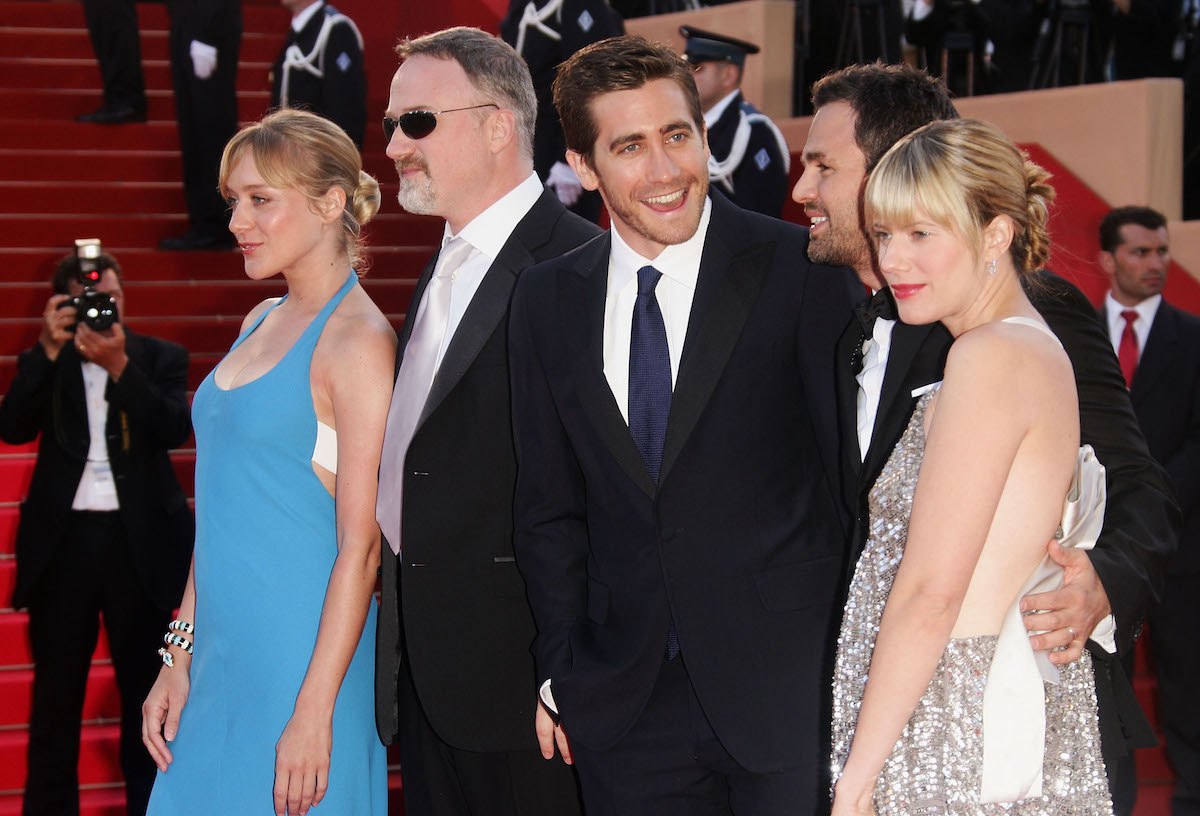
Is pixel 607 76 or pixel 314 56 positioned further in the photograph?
pixel 314 56

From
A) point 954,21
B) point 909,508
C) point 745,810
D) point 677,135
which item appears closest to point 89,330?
point 677,135

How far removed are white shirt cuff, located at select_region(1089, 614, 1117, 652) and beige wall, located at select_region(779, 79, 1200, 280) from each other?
4.70 metres

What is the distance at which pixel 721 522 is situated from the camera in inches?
96.0

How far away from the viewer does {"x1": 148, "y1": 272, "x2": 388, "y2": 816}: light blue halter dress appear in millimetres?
2777

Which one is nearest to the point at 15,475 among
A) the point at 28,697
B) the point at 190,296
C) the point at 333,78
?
the point at 28,697

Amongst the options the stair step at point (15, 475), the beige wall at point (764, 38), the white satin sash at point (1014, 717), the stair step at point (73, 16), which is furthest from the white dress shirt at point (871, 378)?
the stair step at point (73, 16)

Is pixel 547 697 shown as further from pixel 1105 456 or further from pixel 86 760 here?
pixel 86 760

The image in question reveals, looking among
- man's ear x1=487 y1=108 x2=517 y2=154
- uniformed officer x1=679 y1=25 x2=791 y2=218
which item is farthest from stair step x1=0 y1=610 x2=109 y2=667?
uniformed officer x1=679 y1=25 x2=791 y2=218

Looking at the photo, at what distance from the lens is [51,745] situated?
4.49m

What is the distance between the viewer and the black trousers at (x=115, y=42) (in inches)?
346

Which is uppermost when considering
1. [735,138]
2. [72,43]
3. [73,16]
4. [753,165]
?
[73,16]

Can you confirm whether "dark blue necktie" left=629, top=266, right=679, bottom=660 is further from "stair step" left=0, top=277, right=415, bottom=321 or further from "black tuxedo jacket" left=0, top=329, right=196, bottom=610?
"stair step" left=0, top=277, right=415, bottom=321

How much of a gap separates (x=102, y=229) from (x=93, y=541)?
4200 millimetres

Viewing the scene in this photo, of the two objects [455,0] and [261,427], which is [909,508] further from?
[455,0]
